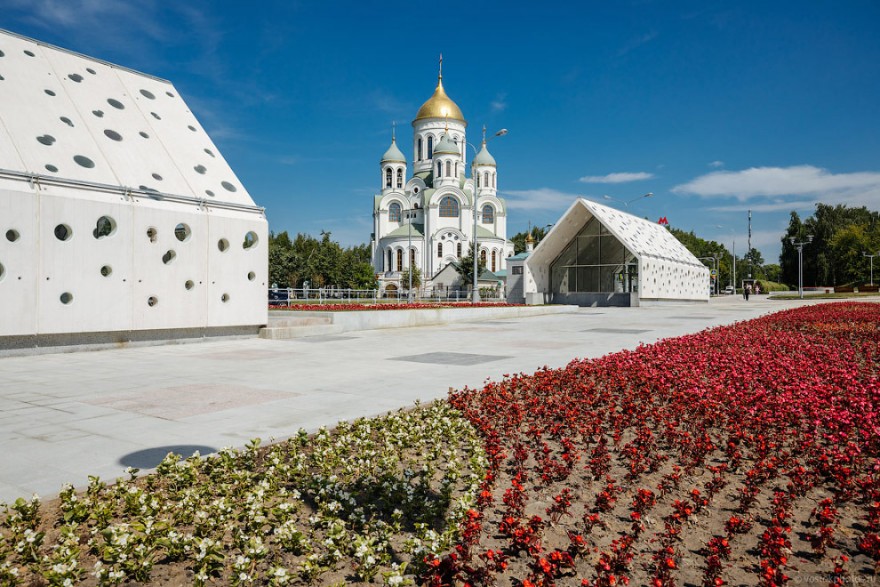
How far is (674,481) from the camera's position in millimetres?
4285

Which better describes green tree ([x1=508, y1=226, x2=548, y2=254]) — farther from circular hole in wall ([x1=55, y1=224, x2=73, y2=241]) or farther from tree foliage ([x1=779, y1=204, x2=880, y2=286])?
circular hole in wall ([x1=55, y1=224, x2=73, y2=241])

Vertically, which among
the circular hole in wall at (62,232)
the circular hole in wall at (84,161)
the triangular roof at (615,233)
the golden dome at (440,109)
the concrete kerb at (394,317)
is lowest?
the concrete kerb at (394,317)

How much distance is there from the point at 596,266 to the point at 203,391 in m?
41.9

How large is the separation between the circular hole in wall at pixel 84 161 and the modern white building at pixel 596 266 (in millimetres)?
33363

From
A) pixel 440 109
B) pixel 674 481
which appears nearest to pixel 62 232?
pixel 674 481

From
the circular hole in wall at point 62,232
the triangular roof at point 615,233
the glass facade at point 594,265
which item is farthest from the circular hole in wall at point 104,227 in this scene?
the glass facade at point 594,265

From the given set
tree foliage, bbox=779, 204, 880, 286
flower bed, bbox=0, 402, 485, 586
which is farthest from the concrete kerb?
tree foliage, bbox=779, 204, 880, 286

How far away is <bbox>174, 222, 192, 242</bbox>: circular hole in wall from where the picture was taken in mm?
13523

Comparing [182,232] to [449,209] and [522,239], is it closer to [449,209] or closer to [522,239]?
[449,209]

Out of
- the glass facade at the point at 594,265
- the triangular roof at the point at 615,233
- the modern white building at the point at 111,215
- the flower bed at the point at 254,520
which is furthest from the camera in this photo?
the glass facade at the point at 594,265

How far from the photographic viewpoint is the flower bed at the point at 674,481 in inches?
126

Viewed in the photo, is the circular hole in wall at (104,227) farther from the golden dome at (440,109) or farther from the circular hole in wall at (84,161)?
the golden dome at (440,109)

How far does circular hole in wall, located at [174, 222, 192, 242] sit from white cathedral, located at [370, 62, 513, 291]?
6293 cm

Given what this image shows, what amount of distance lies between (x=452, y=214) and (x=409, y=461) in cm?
7972
